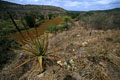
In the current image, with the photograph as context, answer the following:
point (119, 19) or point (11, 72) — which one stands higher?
point (119, 19)

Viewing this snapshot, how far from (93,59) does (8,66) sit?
246 cm

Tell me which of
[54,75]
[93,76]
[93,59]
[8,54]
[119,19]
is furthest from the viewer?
[119,19]

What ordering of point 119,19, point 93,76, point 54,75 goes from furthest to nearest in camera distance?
1. point 119,19
2. point 54,75
3. point 93,76

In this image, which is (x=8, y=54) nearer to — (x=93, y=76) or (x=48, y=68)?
(x=48, y=68)

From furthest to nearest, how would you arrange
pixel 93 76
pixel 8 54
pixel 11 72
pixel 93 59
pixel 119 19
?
1. pixel 119 19
2. pixel 8 54
3. pixel 93 59
4. pixel 11 72
5. pixel 93 76

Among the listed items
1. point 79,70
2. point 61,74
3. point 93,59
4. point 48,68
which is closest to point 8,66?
point 48,68

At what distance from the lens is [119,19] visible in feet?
11.5

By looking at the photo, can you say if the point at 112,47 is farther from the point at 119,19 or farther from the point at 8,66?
the point at 8,66

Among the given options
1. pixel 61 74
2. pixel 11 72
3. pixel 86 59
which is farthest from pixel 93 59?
pixel 11 72

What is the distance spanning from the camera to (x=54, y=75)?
1.32m

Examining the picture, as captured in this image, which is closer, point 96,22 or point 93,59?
point 93,59

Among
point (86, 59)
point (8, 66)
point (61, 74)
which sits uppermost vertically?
point (86, 59)

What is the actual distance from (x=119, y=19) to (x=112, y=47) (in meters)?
2.74

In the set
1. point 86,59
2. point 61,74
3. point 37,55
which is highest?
point 37,55
